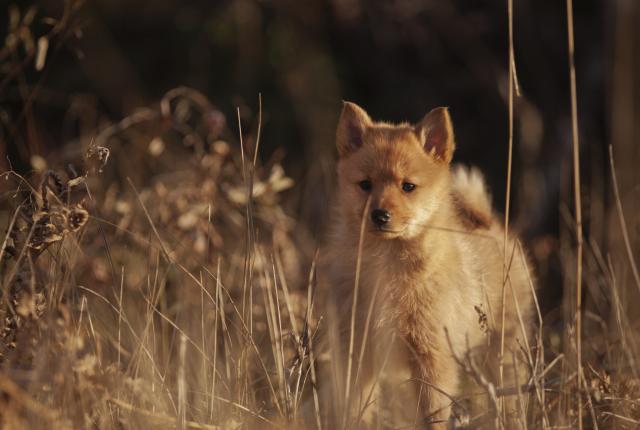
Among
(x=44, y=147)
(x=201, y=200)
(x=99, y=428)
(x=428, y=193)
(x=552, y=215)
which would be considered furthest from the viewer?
(x=44, y=147)

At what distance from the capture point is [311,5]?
25.1 feet

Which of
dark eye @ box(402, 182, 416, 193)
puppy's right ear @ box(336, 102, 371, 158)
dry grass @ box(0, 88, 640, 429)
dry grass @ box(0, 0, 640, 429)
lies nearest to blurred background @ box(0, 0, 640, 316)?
dry grass @ box(0, 0, 640, 429)

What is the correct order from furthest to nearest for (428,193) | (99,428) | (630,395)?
1. (428,193)
2. (630,395)
3. (99,428)

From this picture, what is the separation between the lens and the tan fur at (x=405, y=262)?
12.2 feet

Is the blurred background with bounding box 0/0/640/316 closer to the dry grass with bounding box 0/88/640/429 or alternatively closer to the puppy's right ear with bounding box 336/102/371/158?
the dry grass with bounding box 0/88/640/429

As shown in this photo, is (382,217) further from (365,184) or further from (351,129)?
(351,129)

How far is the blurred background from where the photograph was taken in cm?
664

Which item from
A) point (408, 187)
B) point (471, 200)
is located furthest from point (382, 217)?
point (471, 200)

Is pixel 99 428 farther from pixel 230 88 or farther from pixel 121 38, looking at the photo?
pixel 121 38

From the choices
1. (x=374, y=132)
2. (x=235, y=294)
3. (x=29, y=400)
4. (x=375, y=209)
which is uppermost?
(x=374, y=132)

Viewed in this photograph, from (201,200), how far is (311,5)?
3.37 m

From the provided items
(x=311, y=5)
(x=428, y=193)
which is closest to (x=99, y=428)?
(x=428, y=193)

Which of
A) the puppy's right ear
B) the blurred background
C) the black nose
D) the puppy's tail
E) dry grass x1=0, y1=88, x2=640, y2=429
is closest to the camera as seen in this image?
dry grass x1=0, y1=88, x2=640, y2=429

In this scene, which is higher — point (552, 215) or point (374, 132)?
point (374, 132)
